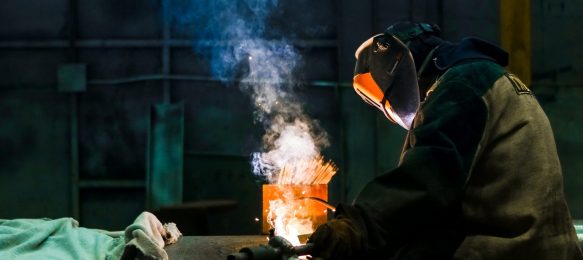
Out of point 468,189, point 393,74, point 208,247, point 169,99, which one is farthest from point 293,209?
point 169,99

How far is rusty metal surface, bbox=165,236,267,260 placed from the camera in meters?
3.03

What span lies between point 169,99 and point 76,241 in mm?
3047

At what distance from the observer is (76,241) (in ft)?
10.1

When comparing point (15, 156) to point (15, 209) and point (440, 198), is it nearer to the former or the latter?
point (15, 209)

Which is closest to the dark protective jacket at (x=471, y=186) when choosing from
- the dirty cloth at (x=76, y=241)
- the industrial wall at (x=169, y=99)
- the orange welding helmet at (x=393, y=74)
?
the orange welding helmet at (x=393, y=74)

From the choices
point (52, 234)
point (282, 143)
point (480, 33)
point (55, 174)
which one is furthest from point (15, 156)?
point (480, 33)

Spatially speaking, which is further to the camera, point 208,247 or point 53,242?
point 208,247

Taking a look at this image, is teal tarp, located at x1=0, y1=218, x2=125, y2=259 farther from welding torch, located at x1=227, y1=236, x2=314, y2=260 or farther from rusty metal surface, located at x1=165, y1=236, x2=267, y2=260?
welding torch, located at x1=227, y1=236, x2=314, y2=260

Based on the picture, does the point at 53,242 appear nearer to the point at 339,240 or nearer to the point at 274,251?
the point at 274,251

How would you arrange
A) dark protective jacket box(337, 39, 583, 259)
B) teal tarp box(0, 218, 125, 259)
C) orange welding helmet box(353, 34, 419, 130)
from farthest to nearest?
teal tarp box(0, 218, 125, 259)
orange welding helmet box(353, 34, 419, 130)
dark protective jacket box(337, 39, 583, 259)

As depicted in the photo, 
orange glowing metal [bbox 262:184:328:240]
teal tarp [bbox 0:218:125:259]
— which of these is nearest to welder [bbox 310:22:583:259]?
orange glowing metal [bbox 262:184:328:240]

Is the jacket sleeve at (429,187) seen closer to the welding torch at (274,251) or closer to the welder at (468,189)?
the welder at (468,189)

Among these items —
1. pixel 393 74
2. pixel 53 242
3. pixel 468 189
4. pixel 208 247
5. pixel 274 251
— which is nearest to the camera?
pixel 274 251

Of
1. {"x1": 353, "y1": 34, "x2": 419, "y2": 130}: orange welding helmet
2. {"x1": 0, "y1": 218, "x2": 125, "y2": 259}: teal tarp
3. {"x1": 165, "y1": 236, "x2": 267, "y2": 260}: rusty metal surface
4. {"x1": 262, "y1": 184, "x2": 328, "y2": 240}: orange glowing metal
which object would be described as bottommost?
{"x1": 165, "y1": 236, "x2": 267, "y2": 260}: rusty metal surface
